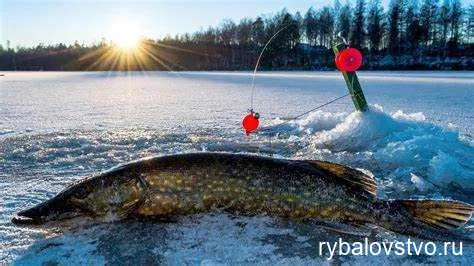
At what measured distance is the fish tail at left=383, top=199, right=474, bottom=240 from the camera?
2.32 metres

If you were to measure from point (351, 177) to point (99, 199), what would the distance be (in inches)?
55.8

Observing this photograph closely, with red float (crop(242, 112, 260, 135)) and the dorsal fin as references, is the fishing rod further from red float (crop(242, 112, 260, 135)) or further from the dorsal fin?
the dorsal fin

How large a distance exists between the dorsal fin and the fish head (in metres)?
1.05

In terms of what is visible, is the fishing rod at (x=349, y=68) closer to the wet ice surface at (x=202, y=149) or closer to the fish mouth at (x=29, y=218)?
the wet ice surface at (x=202, y=149)

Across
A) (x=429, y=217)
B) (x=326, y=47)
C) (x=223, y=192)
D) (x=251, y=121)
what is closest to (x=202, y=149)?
(x=251, y=121)

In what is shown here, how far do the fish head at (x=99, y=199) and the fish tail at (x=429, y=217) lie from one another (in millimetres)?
1386

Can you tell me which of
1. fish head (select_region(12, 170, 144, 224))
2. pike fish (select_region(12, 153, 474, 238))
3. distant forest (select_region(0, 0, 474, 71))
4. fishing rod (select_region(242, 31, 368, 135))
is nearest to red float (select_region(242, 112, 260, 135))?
fishing rod (select_region(242, 31, 368, 135))

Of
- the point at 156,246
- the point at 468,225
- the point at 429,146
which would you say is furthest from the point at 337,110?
the point at 156,246

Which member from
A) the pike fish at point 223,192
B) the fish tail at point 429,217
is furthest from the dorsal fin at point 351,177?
the fish tail at point 429,217

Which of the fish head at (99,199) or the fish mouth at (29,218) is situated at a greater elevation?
the fish head at (99,199)

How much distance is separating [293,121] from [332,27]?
3047 inches

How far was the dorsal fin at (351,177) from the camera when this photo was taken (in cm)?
256

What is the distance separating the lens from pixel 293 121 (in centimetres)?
724

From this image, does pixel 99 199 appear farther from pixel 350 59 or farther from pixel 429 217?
pixel 350 59
